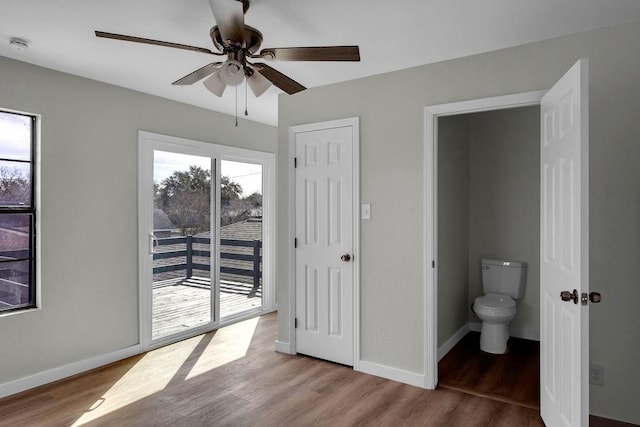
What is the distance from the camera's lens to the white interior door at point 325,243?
11.5 ft

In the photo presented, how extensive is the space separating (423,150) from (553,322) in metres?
1.44

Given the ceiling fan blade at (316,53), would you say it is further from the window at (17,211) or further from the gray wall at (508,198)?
the gray wall at (508,198)

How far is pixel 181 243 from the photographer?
4266 millimetres

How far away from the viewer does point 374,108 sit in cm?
336

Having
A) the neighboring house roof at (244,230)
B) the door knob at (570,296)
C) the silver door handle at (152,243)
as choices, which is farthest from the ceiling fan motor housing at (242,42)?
the neighboring house roof at (244,230)

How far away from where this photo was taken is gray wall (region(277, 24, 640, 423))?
244cm

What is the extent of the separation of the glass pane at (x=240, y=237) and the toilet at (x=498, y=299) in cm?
258

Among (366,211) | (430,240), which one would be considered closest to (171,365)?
(366,211)

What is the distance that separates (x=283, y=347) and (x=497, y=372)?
1.84 m

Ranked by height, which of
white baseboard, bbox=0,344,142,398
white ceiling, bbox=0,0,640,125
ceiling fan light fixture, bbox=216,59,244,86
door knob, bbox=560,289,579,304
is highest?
white ceiling, bbox=0,0,640,125

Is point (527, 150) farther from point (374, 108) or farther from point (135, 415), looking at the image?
point (135, 415)

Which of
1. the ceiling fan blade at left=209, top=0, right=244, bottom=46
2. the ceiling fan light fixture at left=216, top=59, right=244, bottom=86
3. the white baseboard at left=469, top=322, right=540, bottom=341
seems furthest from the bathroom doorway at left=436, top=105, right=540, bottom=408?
the ceiling fan blade at left=209, top=0, right=244, bottom=46

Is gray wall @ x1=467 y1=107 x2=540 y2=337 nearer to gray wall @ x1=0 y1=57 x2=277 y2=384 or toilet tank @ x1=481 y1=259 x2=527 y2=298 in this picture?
toilet tank @ x1=481 y1=259 x2=527 y2=298

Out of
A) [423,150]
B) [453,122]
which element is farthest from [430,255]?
[453,122]
